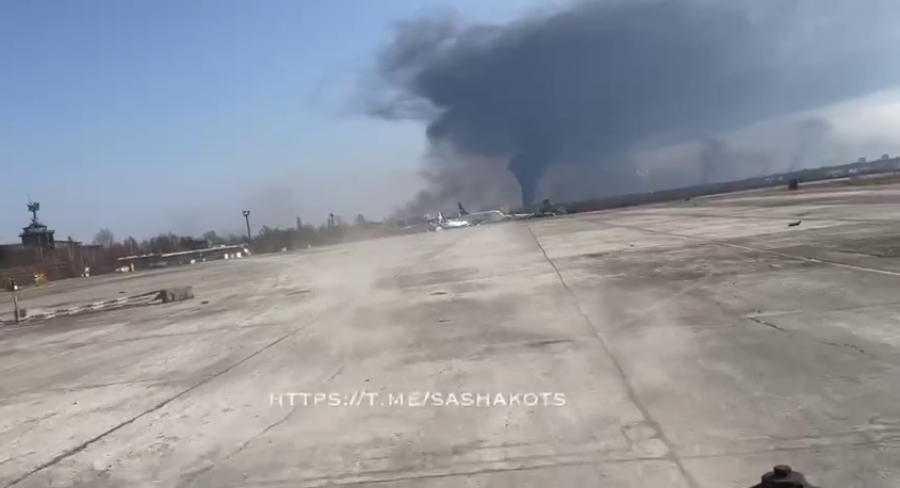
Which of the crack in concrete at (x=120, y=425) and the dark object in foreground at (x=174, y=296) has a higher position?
the dark object in foreground at (x=174, y=296)

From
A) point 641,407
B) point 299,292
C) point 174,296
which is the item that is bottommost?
point 641,407

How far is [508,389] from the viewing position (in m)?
7.52

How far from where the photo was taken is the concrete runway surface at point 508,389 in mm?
5445

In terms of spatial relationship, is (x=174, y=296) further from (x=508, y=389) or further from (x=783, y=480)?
(x=783, y=480)

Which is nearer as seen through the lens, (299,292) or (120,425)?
(120,425)

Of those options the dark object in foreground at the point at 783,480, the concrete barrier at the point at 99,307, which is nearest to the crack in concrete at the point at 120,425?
the dark object in foreground at the point at 783,480

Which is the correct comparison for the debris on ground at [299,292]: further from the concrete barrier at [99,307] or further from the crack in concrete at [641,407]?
the crack in concrete at [641,407]

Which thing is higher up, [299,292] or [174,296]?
[174,296]

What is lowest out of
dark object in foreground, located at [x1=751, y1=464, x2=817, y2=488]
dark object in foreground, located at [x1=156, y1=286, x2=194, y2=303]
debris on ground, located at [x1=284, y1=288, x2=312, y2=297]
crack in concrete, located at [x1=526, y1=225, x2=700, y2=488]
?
crack in concrete, located at [x1=526, y1=225, x2=700, y2=488]

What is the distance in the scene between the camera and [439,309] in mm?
14055

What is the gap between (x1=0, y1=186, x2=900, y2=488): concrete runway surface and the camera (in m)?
5.45

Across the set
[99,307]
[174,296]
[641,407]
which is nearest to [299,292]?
[174,296]

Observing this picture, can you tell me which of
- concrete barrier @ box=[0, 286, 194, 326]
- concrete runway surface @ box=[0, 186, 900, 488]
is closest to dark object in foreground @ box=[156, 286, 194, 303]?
concrete barrier @ box=[0, 286, 194, 326]

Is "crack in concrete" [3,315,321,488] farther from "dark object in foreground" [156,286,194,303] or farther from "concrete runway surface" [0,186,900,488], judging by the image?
"dark object in foreground" [156,286,194,303]
